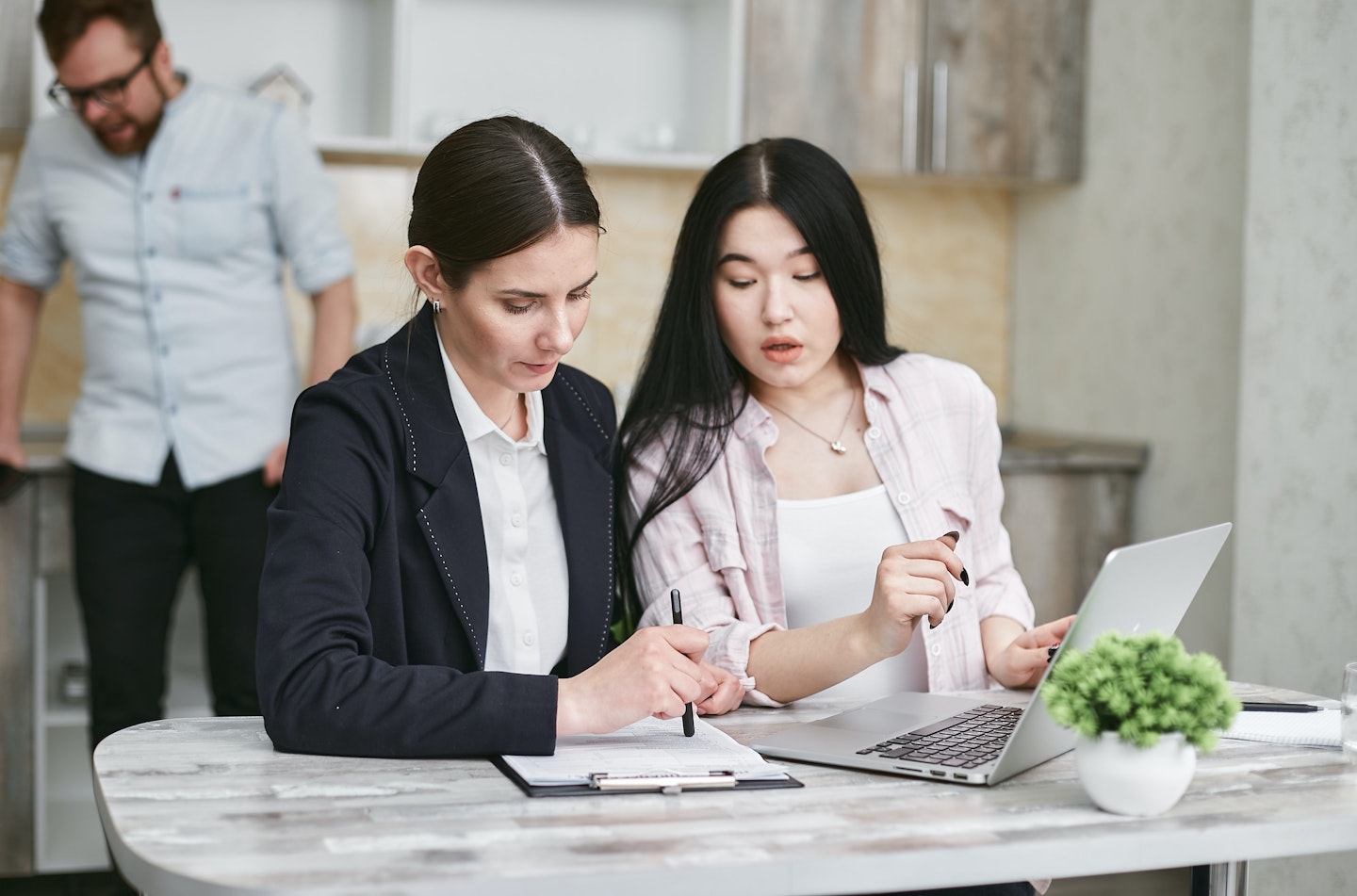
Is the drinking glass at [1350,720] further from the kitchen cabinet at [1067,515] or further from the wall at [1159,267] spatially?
the kitchen cabinet at [1067,515]

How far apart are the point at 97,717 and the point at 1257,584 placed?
2214 millimetres

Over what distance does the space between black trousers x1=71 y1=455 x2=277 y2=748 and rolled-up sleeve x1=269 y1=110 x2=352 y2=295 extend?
0.42 meters

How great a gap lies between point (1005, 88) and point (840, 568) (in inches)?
83.2

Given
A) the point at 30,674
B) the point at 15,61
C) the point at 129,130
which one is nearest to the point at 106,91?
the point at 129,130

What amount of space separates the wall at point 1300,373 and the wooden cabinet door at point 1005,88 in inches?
37.6

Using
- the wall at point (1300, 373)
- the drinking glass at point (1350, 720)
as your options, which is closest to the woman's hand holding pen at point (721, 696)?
the drinking glass at point (1350, 720)

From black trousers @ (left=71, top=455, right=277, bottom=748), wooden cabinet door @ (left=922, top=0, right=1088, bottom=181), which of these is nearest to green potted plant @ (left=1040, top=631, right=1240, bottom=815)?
black trousers @ (left=71, top=455, right=277, bottom=748)

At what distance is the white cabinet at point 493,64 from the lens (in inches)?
128

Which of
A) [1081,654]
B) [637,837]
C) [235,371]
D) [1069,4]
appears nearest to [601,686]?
[637,837]

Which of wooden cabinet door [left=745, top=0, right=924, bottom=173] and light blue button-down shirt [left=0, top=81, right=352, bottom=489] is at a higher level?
wooden cabinet door [left=745, top=0, right=924, bottom=173]

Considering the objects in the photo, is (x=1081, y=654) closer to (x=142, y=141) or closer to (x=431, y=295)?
(x=431, y=295)

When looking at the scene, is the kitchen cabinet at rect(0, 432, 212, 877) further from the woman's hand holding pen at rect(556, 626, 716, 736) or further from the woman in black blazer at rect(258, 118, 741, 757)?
the woman's hand holding pen at rect(556, 626, 716, 736)

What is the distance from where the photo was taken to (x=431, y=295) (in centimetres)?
148

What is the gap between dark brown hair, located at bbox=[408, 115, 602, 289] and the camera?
4.56 ft
